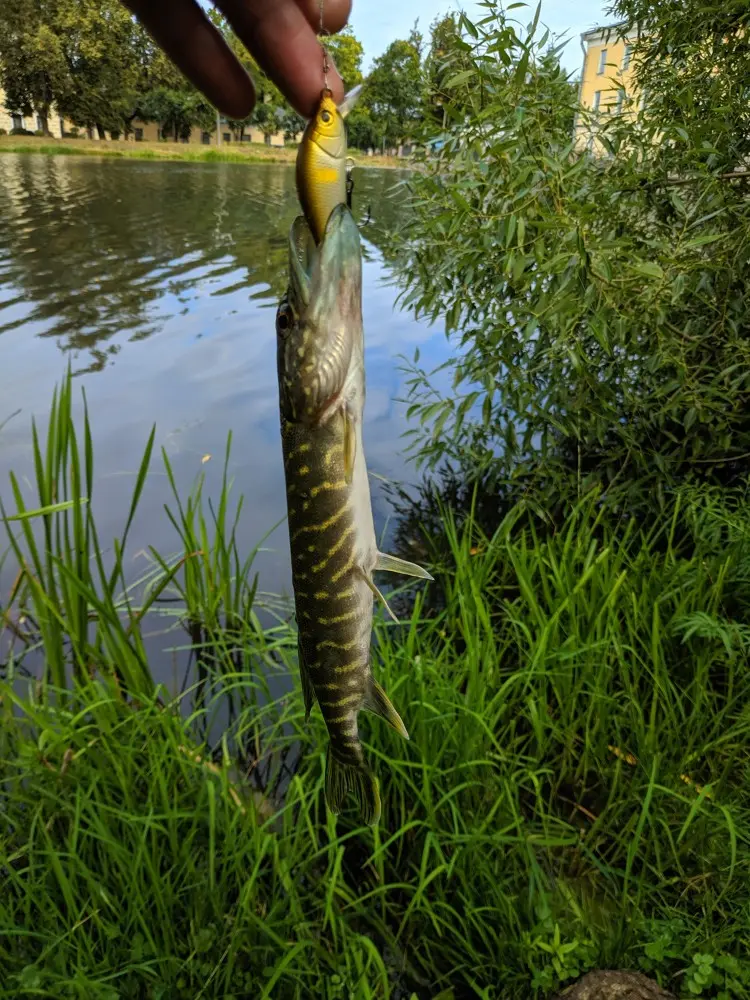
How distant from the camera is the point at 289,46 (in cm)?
106

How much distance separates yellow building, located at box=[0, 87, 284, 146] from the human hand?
41.8 meters

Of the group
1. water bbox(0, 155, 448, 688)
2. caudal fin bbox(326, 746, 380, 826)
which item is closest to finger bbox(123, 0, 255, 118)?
caudal fin bbox(326, 746, 380, 826)

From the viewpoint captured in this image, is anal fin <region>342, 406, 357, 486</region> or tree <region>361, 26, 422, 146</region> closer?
anal fin <region>342, 406, 357, 486</region>

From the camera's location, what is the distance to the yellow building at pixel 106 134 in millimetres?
41406

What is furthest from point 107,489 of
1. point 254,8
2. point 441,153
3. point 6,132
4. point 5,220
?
point 6,132

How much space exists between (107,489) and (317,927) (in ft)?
12.2

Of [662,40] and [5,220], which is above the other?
[662,40]

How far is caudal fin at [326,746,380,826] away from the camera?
1.54 metres

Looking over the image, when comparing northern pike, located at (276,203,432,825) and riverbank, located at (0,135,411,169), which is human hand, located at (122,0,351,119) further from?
riverbank, located at (0,135,411,169)

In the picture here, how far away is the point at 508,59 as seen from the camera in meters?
2.90

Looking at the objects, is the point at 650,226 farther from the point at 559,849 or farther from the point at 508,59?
the point at 559,849

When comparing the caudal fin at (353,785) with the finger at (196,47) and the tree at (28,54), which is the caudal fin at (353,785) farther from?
the tree at (28,54)

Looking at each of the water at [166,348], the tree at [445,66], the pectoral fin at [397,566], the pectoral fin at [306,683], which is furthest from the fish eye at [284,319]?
the water at [166,348]

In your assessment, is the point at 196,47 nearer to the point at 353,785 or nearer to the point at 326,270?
the point at 326,270
